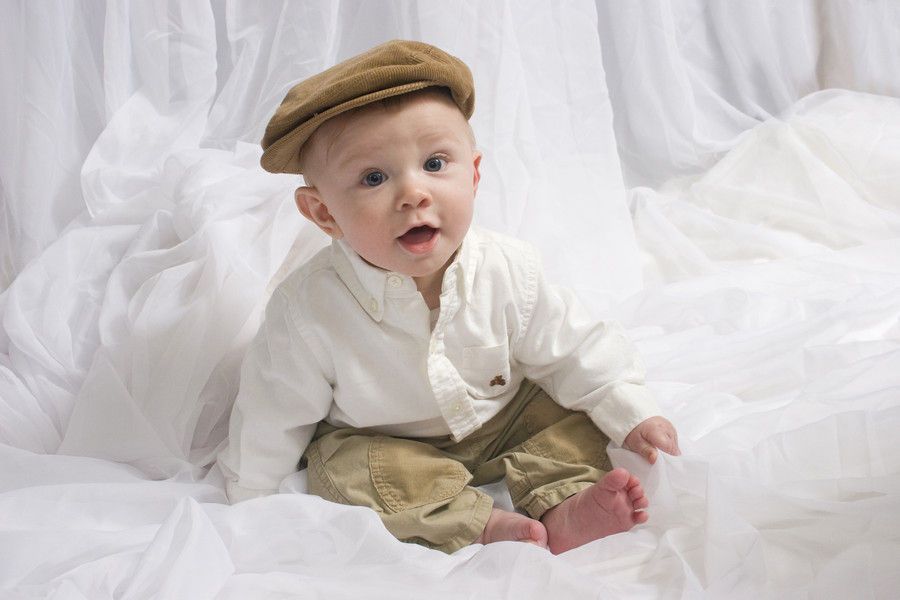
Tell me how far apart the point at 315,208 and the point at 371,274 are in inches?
3.8

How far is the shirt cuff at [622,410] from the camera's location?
114 cm

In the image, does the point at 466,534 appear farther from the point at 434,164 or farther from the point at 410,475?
the point at 434,164

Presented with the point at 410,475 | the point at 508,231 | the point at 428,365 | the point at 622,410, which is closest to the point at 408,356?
the point at 428,365

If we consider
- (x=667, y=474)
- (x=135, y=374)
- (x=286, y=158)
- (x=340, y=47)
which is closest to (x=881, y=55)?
(x=340, y=47)

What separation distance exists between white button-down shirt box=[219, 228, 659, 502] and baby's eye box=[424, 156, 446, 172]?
135 mm

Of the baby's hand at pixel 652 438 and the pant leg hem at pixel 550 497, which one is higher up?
the baby's hand at pixel 652 438

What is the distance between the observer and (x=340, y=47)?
1.51 metres

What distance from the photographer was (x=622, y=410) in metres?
1.15

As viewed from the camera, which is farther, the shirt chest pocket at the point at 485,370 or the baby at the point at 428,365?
the shirt chest pocket at the point at 485,370

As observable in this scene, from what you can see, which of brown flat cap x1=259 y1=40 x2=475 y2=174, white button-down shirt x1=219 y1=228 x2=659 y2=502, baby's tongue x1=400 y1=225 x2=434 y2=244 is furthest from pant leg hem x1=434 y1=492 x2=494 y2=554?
brown flat cap x1=259 y1=40 x2=475 y2=174

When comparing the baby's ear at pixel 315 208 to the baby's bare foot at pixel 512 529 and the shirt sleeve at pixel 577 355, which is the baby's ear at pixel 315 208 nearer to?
the shirt sleeve at pixel 577 355

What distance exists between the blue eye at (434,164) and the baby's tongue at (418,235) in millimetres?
61

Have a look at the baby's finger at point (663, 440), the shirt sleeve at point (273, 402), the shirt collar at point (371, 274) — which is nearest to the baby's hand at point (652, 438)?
the baby's finger at point (663, 440)

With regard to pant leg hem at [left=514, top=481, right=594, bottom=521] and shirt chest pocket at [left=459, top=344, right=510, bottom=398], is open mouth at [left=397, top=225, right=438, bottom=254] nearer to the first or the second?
shirt chest pocket at [left=459, top=344, right=510, bottom=398]
